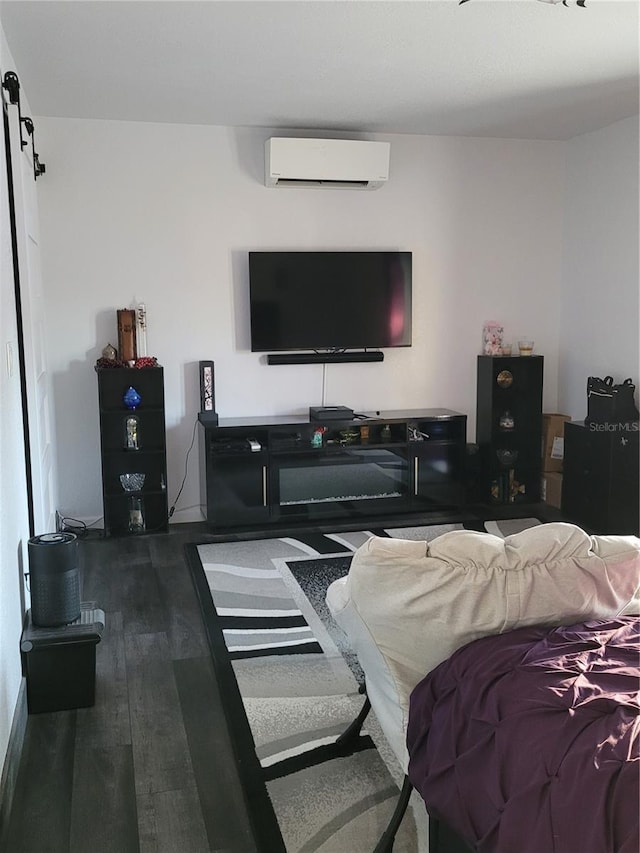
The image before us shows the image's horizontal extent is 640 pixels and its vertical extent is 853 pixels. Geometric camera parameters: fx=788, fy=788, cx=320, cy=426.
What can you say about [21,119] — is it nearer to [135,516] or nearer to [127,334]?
[127,334]

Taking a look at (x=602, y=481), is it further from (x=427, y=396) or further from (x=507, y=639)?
(x=507, y=639)

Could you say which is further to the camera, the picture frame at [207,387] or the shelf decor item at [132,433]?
the picture frame at [207,387]

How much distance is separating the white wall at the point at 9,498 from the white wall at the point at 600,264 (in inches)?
146

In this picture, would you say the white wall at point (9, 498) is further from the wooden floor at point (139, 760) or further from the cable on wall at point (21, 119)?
the wooden floor at point (139, 760)

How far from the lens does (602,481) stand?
487cm

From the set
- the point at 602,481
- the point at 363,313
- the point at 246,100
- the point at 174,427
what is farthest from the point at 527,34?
the point at 174,427

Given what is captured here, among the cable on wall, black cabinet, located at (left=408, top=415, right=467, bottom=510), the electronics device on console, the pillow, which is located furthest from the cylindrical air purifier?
black cabinet, located at (left=408, top=415, right=467, bottom=510)

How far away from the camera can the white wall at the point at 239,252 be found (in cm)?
493

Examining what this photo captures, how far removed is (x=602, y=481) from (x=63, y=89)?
3831mm

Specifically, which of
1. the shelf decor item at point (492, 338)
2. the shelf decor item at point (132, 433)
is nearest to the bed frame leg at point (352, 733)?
the shelf decor item at point (132, 433)

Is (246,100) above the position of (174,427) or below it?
above

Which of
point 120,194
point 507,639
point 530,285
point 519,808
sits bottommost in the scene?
point 519,808

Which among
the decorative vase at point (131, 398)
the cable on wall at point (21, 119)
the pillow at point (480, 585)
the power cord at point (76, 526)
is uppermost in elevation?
the cable on wall at point (21, 119)

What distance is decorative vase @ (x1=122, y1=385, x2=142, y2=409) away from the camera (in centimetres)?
481
